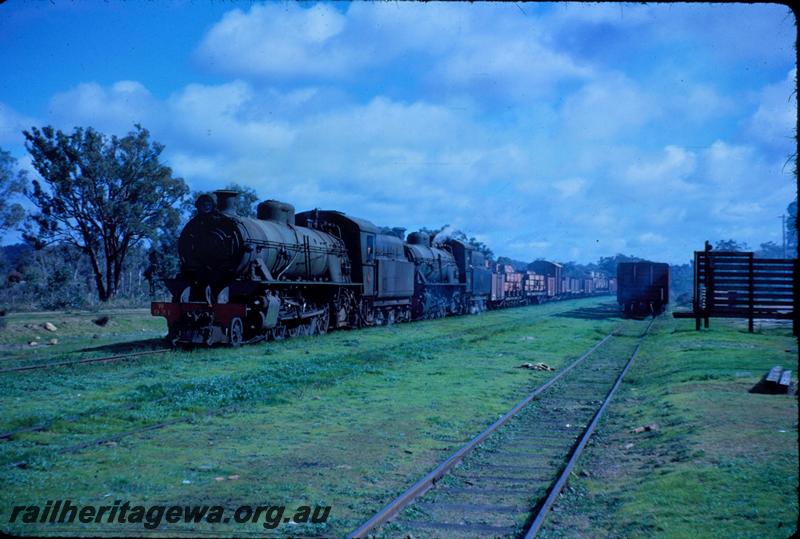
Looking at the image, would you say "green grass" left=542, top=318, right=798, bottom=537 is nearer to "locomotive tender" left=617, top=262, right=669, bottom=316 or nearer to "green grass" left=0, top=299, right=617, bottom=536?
"green grass" left=0, top=299, right=617, bottom=536

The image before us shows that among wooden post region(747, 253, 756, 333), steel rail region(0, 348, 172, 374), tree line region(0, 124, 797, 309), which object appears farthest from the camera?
tree line region(0, 124, 797, 309)

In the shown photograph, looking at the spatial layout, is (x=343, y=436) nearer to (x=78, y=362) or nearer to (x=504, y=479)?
(x=504, y=479)

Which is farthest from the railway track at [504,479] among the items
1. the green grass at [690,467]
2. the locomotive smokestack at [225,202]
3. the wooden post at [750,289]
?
the locomotive smokestack at [225,202]

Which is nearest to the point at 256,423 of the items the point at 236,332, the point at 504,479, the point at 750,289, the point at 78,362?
the point at 504,479

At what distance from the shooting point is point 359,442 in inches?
387

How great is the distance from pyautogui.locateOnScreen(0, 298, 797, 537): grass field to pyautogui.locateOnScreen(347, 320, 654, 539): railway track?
30 cm

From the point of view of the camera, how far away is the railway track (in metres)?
6.58

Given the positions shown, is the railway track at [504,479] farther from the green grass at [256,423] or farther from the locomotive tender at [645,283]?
the locomotive tender at [645,283]

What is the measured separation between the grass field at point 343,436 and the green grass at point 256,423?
4 cm

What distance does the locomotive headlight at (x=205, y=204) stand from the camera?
20688mm

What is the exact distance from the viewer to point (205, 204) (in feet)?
68.1

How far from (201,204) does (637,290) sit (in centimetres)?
3598

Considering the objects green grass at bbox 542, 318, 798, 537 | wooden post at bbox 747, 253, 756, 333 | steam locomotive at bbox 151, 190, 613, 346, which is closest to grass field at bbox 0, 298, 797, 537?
green grass at bbox 542, 318, 798, 537

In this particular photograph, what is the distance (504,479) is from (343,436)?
9.16ft
